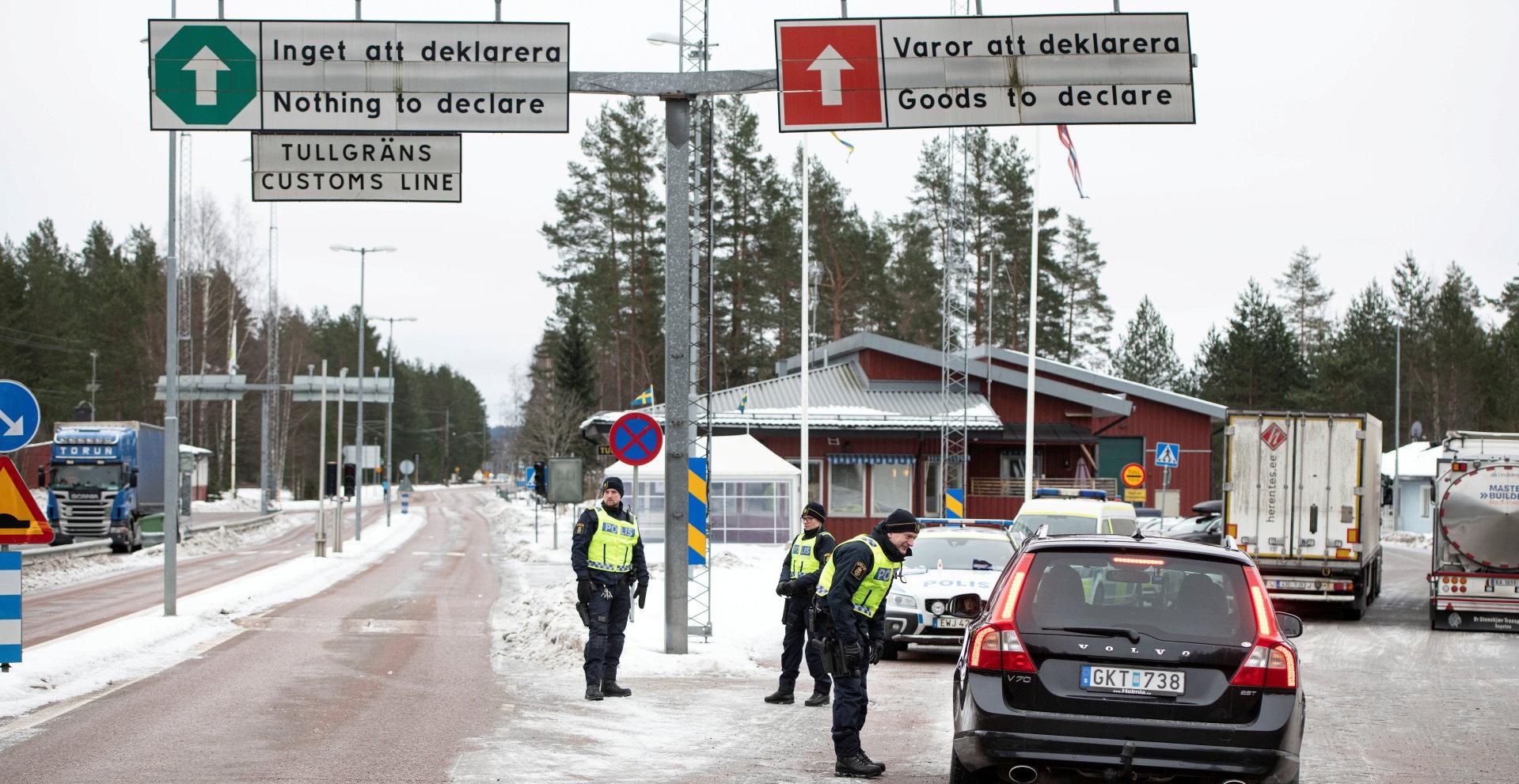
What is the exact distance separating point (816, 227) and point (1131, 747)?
6293 cm

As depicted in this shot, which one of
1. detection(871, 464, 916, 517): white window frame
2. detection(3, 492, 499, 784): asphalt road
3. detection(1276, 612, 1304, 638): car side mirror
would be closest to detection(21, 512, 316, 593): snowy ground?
detection(3, 492, 499, 784): asphalt road

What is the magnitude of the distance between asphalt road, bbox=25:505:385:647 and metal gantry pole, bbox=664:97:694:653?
748 centimetres

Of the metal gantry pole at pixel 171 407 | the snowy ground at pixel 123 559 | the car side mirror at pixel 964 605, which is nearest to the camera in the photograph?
the car side mirror at pixel 964 605

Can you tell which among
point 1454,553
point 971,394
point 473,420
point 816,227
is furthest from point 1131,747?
point 473,420

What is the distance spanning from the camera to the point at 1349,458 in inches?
897

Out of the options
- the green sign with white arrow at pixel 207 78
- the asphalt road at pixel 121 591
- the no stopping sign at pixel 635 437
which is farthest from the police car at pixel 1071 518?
the green sign with white arrow at pixel 207 78

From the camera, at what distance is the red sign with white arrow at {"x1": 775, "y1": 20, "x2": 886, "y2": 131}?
12.5m

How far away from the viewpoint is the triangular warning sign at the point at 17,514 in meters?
12.2

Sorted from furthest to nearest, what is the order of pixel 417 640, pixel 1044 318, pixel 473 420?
pixel 473 420 < pixel 1044 318 < pixel 417 640

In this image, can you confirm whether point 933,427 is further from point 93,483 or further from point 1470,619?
point 93,483

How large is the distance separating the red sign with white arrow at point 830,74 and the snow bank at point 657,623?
18.3 ft

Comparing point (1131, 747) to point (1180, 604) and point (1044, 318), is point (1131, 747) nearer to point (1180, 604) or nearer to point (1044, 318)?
point (1180, 604)

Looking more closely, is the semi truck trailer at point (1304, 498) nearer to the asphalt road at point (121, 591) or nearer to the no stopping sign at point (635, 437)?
the no stopping sign at point (635, 437)

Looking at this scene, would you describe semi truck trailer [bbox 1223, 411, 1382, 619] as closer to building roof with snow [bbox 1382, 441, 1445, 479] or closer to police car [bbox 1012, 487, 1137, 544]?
police car [bbox 1012, 487, 1137, 544]
